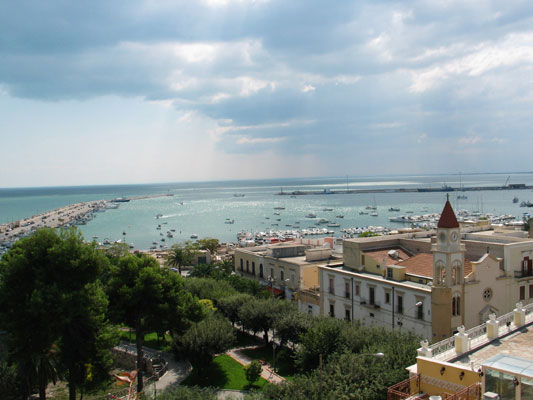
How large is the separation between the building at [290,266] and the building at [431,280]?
3.61 m

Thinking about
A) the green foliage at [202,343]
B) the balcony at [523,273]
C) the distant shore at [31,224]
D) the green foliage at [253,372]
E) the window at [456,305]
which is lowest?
the distant shore at [31,224]

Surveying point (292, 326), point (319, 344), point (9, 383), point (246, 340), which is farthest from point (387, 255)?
point (9, 383)

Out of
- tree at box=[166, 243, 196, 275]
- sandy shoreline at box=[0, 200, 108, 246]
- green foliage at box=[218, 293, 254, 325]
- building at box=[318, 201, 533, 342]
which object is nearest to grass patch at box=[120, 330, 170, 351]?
green foliage at box=[218, 293, 254, 325]

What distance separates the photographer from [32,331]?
2050cm

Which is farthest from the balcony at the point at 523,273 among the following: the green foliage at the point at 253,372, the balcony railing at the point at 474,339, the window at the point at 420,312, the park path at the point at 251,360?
the green foliage at the point at 253,372

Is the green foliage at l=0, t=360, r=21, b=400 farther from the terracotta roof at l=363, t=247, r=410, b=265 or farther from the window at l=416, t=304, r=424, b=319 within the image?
the terracotta roof at l=363, t=247, r=410, b=265

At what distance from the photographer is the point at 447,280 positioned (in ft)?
80.7

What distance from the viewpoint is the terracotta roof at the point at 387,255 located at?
30.6 meters

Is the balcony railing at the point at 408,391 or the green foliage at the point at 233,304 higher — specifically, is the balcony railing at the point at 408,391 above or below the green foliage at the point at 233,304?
above

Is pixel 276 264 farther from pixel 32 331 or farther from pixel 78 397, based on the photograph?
pixel 32 331

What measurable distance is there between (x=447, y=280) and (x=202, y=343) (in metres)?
14.3

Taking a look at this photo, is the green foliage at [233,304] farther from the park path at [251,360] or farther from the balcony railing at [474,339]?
the balcony railing at [474,339]

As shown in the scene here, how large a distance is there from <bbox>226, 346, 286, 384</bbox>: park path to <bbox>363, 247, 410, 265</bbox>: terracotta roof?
10193 mm

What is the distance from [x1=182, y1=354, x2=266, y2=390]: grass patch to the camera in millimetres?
25419
